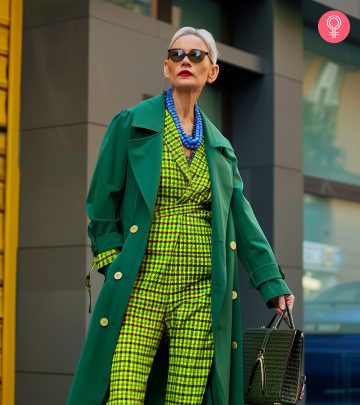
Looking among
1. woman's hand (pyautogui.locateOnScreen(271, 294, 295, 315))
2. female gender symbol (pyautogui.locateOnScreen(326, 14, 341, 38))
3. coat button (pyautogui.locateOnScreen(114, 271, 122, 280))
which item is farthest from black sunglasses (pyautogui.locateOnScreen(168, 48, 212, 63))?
female gender symbol (pyautogui.locateOnScreen(326, 14, 341, 38))

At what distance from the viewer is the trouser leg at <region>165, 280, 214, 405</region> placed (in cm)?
400

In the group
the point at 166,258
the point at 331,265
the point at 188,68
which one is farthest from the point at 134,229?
the point at 331,265

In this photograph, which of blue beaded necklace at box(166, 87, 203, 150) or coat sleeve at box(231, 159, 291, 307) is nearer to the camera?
blue beaded necklace at box(166, 87, 203, 150)

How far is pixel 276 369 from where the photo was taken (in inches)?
171

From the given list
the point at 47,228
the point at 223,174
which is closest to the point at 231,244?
the point at 223,174

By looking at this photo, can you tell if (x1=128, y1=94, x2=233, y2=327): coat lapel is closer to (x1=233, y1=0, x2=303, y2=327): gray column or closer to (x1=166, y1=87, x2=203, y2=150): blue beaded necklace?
(x1=166, y1=87, x2=203, y2=150): blue beaded necklace

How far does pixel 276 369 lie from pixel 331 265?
620cm

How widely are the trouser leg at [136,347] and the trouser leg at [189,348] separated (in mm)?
73

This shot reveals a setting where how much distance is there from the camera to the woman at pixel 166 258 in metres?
4.00

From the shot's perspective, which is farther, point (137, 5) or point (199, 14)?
point (199, 14)

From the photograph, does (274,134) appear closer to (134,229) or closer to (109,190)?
(109,190)

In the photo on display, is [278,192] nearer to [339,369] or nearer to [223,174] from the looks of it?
[339,369]

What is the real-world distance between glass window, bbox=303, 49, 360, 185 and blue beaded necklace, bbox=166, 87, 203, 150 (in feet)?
19.2

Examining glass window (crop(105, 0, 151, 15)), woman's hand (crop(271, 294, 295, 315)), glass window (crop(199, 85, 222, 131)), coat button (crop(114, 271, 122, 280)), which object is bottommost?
woman's hand (crop(271, 294, 295, 315))
